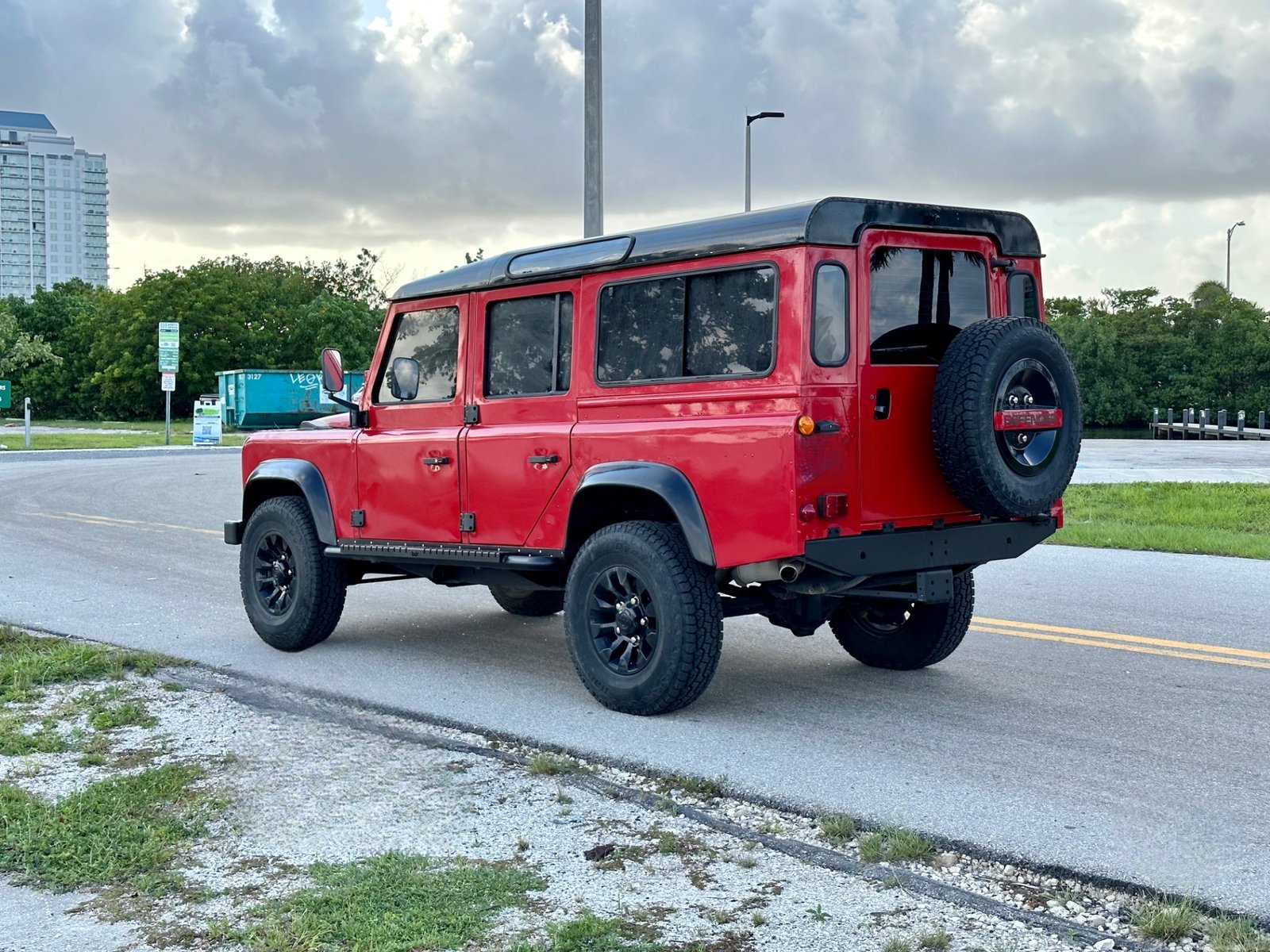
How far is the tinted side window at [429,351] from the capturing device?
7.48 metres

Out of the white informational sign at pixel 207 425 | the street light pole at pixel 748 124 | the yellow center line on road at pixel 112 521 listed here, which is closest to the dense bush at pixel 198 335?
the white informational sign at pixel 207 425

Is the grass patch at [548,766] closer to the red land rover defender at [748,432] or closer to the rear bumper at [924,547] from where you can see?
the red land rover defender at [748,432]

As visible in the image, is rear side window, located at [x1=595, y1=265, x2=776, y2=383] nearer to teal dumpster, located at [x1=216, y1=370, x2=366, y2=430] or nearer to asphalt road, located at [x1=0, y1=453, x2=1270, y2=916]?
asphalt road, located at [x1=0, y1=453, x2=1270, y2=916]

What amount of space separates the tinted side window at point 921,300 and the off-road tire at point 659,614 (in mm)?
1234

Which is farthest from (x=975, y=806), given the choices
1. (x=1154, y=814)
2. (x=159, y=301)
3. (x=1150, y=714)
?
(x=159, y=301)

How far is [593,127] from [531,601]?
6.90 metres

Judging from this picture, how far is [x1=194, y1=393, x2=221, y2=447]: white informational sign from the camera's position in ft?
125

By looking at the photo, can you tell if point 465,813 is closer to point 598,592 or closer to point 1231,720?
point 598,592

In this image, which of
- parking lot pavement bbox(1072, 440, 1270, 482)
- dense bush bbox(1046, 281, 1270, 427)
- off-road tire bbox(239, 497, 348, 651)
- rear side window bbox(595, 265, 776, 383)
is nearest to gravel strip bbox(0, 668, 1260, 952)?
rear side window bbox(595, 265, 776, 383)

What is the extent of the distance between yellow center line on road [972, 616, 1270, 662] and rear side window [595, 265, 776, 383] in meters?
3.23

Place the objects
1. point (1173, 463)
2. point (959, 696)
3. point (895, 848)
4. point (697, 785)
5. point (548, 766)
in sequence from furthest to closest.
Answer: point (1173, 463)
point (959, 696)
point (548, 766)
point (697, 785)
point (895, 848)

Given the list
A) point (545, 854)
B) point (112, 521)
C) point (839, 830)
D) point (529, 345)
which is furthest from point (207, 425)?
point (839, 830)

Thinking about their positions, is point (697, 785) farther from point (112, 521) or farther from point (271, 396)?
point (271, 396)

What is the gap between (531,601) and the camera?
9203 mm
